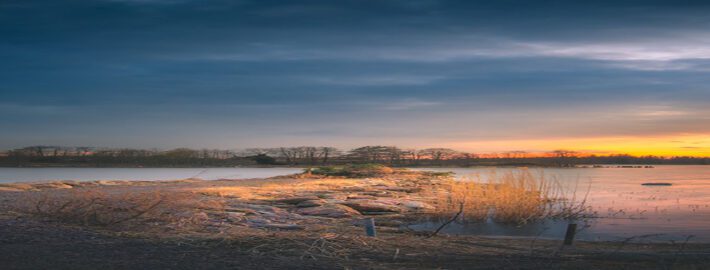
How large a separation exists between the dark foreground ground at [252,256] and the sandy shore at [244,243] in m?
0.01

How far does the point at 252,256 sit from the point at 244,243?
0.88 meters

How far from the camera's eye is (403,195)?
63.3 feet

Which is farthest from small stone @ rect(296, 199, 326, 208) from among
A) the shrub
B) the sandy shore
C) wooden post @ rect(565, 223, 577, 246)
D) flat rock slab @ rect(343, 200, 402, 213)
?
the shrub

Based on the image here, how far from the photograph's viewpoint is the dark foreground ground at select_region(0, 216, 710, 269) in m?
7.24

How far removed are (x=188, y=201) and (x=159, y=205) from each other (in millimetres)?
958

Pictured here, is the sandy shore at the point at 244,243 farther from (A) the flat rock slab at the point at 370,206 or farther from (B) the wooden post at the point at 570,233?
(A) the flat rock slab at the point at 370,206

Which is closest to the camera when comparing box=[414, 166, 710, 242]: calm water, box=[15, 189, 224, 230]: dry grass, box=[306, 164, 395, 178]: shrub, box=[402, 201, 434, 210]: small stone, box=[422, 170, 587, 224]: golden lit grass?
box=[15, 189, 224, 230]: dry grass

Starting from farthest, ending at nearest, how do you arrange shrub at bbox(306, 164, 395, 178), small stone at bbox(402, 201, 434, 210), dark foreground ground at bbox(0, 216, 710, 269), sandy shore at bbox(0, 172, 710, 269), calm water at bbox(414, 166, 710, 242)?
shrub at bbox(306, 164, 395, 178)
small stone at bbox(402, 201, 434, 210)
calm water at bbox(414, 166, 710, 242)
sandy shore at bbox(0, 172, 710, 269)
dark foreground ground at bbox(0, 216, 710, 269)

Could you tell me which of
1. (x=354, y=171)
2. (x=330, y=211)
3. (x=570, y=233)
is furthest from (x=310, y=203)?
(x=354, y=171)

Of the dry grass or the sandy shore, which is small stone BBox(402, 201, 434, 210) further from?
the dry grass

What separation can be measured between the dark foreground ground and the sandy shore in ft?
0.04

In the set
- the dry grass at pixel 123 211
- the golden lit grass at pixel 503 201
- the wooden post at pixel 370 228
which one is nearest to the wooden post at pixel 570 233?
the wooden post at pixel 370 228

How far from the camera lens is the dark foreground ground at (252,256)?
285 inches

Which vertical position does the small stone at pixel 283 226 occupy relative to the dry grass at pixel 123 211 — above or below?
below
